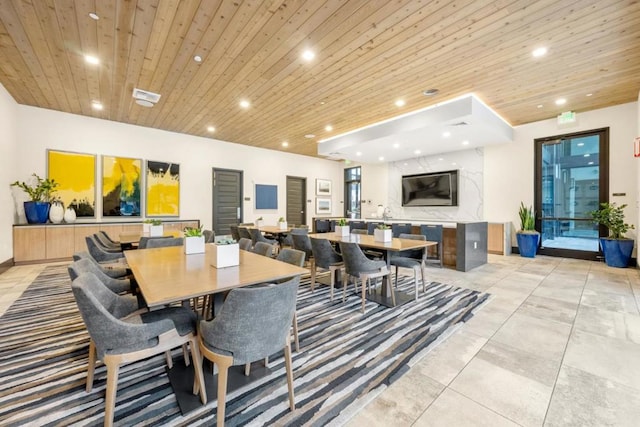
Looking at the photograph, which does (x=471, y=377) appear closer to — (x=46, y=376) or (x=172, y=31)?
(x=46, y=376)

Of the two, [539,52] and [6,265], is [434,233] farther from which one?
[6,265]

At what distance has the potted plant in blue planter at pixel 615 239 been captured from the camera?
4996 millimetres

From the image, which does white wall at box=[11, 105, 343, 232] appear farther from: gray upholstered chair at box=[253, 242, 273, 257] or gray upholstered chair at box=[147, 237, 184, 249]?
gray upholstered chair at box=[253, 242, 273, 257]

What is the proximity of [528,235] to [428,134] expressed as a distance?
324cm

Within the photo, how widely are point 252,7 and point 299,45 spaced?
0.71m

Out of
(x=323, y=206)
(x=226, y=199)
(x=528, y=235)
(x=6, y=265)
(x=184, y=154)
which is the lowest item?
(x=6, y=265)

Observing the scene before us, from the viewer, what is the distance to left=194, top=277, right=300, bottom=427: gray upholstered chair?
1352 millimetres

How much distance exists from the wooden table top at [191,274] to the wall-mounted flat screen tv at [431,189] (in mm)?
6661

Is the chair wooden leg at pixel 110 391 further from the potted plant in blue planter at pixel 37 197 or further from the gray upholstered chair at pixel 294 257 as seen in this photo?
the potted plant in blue planter at pixel 37 197

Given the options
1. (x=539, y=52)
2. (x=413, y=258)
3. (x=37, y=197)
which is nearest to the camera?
(x=539, y=52)

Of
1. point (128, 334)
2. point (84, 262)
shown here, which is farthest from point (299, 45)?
point (128, 334)

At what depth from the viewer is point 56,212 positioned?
5379 millimetres

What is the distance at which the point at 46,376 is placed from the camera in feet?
6.41

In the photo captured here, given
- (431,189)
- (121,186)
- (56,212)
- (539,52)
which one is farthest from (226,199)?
(539,52)
